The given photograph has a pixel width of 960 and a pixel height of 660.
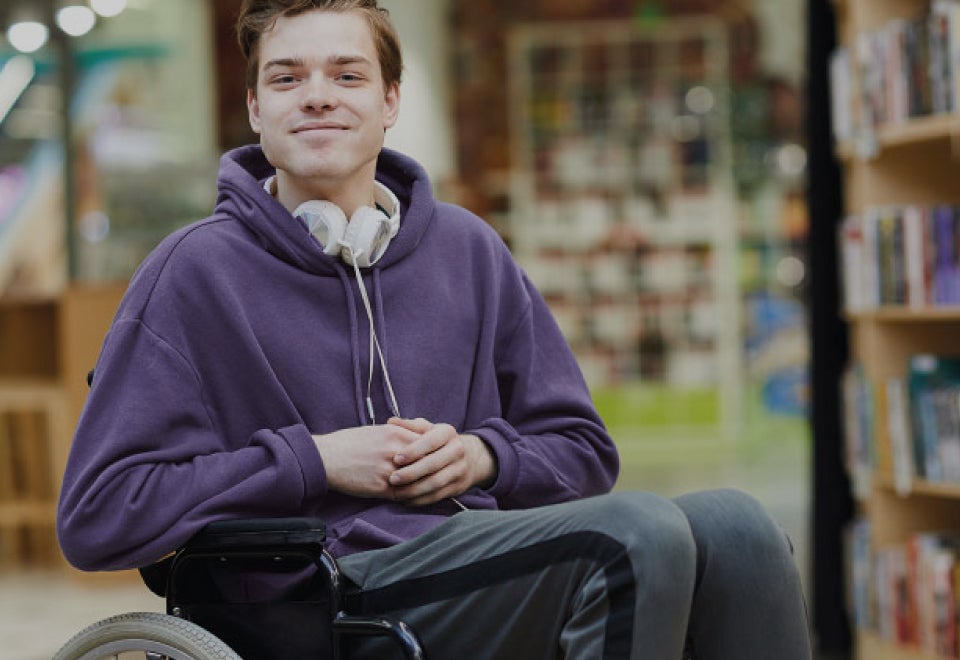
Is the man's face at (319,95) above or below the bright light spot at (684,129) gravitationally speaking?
below

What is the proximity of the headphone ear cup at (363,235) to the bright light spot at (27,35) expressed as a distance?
4.98m

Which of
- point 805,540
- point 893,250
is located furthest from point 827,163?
point 805,540

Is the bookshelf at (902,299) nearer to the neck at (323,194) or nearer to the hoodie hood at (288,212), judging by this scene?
the hoodie hood at (288,212)

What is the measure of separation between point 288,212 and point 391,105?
8.4 inches

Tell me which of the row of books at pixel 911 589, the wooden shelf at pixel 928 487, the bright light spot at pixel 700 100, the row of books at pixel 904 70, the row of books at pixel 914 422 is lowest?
the row of books at pixel 911 589

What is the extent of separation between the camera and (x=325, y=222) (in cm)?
178

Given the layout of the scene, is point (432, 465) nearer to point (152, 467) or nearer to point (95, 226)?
point (152, 467)

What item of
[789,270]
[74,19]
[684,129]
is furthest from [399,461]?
[789,270]

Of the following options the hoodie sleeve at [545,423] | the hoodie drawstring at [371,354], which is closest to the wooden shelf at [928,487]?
the hoodie sleeve at [545,423]

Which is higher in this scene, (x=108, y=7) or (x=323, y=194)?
(x=108, y=7)

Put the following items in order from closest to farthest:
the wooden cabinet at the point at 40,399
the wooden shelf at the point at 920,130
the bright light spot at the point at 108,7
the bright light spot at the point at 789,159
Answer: the wooden shelf at the point at 920,130
the wooden cabinet at the point at 40,399
the bright light spot at the point at 108,7
the bright light spot at the point at 789,159

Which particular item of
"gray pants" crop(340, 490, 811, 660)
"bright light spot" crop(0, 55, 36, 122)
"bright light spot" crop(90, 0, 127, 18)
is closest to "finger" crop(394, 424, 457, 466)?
"gray pants" crop(340, 490, 811, 660)

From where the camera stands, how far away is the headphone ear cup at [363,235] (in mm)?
1785

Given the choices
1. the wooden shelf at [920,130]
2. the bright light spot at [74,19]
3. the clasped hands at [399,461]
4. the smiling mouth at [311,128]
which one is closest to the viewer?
the clasped hands at [399,461]
